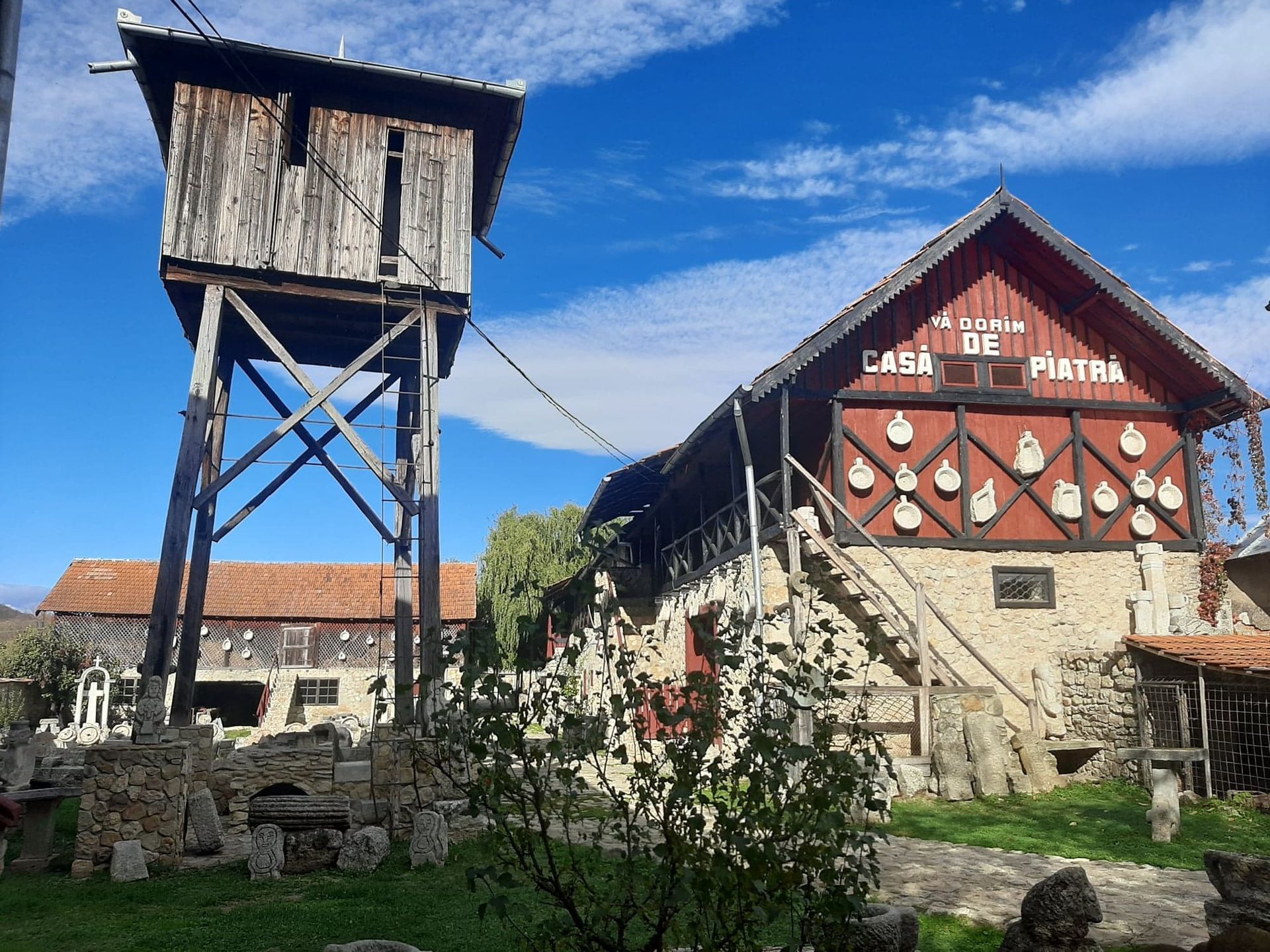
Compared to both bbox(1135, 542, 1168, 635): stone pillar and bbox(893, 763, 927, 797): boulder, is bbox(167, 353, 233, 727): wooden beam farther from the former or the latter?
bbox(1135, 542, 1168, 635): stone pillar

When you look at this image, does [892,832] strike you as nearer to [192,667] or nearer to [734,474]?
[734,474]

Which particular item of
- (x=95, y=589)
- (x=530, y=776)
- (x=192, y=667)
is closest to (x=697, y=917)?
(x=530, y=776)

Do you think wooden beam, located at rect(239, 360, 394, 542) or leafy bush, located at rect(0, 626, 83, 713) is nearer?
wooden beam, located at rect(239, 360, 394, 542)

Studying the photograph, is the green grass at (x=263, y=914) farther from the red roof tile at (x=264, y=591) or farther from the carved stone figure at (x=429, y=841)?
the red roof tile at (x=264, y=591)

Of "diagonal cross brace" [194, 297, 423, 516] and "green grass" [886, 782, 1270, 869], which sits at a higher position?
"diagonal cross brace" [194, 297, 423, 516]

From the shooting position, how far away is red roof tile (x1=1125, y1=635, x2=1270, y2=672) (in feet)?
33.2

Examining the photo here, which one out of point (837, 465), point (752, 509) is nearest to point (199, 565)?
point (752, 509)

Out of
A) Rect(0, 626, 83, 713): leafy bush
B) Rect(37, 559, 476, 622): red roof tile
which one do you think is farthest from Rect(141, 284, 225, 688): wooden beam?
Rect(0, 626, 83, 713): leafy bush

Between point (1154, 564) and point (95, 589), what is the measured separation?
31.5 metres

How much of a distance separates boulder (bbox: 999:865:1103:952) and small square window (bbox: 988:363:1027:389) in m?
11.0

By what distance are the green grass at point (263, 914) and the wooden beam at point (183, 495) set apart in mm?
2174

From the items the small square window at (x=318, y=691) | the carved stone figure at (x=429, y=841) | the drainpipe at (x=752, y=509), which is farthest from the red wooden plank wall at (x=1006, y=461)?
the small square window at (x=318, y=691)

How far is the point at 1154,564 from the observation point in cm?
1381

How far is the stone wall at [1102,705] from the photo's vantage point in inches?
474
